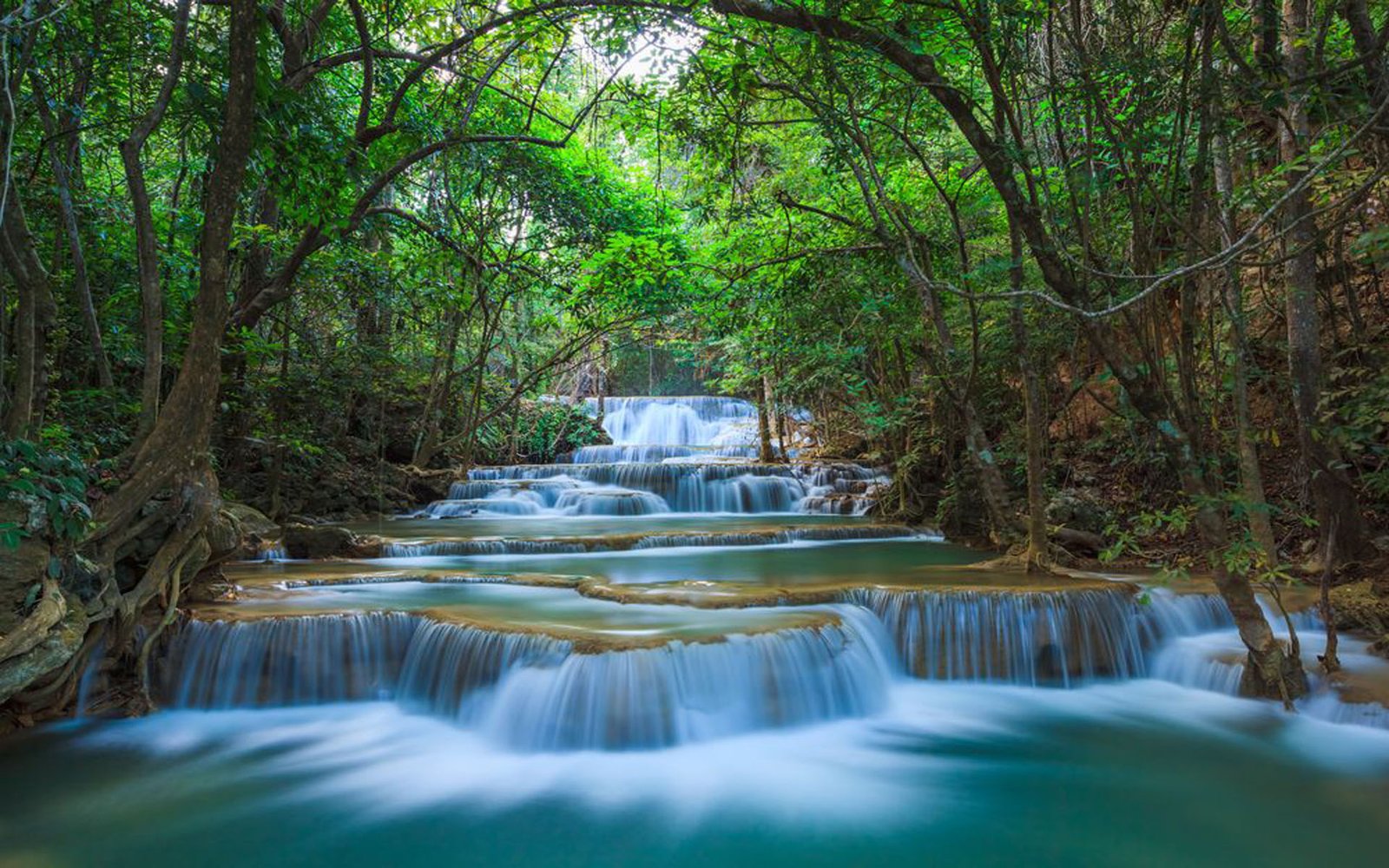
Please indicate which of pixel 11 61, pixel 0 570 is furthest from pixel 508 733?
pixel 11 61

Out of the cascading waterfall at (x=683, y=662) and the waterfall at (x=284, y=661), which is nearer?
the cascading waterfall at (x=683, y=662)

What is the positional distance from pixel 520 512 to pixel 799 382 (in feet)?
18.5

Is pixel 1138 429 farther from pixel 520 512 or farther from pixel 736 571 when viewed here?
pixel 520 512

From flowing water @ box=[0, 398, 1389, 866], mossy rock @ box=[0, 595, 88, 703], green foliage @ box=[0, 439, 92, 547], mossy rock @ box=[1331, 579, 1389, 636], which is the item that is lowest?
flowing water @ box=[0, 398, 1389, 866]

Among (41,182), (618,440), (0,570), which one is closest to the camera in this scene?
(0,570)

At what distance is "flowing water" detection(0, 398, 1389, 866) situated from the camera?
3.84 meters

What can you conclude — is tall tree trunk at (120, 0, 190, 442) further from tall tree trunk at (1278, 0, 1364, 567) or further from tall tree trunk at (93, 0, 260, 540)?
tall tree trunk at (1278, 0, 1364, 567)

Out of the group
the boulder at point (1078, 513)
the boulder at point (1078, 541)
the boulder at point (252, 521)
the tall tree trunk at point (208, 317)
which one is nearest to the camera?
the tall tree trunk at point (208, 317)

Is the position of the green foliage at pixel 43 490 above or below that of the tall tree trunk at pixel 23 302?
below

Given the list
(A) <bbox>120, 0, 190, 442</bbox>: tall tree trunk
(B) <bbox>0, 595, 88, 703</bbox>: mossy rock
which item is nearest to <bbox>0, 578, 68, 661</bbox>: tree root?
(B) <bbox>0, 595, 88, 703</bbox>: mossy rock

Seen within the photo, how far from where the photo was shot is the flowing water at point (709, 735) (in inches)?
151

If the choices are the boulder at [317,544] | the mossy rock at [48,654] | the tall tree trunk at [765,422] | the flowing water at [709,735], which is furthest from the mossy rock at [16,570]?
the tall tree trunk at [765,422]

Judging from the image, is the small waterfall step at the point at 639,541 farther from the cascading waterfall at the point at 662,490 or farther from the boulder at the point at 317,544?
the cascading waterfall at the point at 662,490

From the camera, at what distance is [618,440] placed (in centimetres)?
2302
